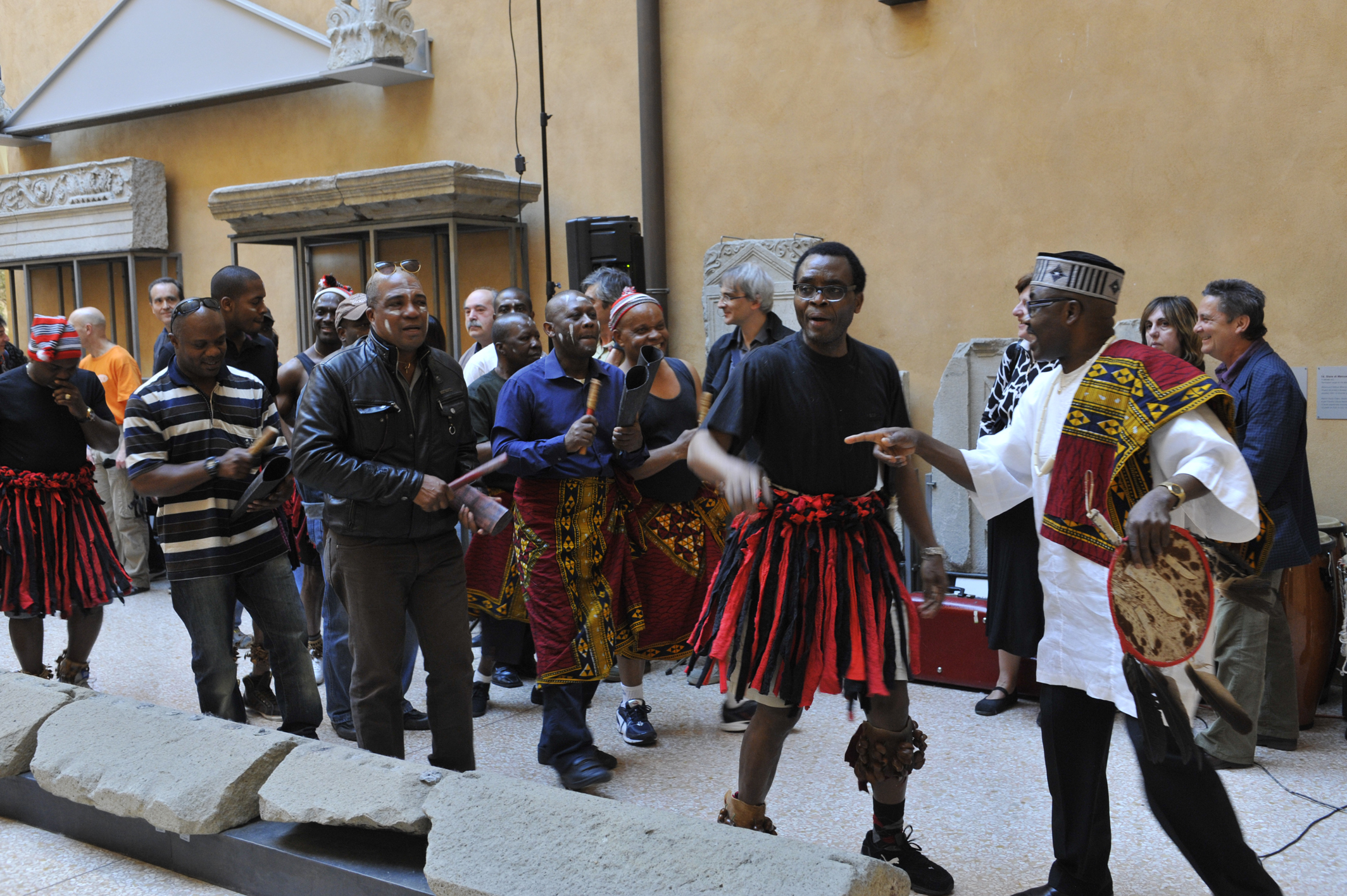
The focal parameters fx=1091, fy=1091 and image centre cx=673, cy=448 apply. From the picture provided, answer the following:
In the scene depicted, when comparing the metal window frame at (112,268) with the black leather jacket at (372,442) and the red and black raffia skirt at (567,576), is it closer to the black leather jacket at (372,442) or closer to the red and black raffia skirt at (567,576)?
the red and black raffia skirt at (567,576)

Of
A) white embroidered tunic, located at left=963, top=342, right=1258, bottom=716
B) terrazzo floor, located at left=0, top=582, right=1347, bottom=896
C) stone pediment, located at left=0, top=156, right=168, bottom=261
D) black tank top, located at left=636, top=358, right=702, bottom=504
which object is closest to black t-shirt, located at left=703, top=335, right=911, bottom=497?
white embroidered tunic, located at left=963, top=342, right=1258, bottom=716

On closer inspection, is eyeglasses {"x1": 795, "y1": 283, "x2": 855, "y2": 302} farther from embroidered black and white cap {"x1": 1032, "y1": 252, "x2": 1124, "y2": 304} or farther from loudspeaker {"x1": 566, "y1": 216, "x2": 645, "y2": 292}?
loudspeaker {"x1": 566, "y1": 216, "x2": 645, "y2": 292}

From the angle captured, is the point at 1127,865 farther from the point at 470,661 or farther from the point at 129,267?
the point at 129,267

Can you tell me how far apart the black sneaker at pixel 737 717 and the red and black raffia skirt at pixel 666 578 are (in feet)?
1.25

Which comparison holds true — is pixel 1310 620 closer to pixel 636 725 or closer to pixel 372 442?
pixel 636 725

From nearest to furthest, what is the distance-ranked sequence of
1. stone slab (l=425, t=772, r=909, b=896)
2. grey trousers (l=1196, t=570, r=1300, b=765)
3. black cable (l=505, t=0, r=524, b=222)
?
stone slab (l=425, t=772, r=909, b=896), grey trousers (l=1196, t=570, r=1300, b=765), black cable (l=505, t=0, r=524, b=222)

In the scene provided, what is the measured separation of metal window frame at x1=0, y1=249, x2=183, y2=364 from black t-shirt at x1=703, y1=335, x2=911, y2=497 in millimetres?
7736

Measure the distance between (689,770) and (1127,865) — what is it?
150 cm

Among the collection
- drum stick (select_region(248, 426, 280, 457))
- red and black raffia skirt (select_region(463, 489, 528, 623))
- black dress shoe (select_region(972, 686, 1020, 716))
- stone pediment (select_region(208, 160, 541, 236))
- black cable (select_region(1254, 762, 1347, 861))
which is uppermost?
stone pediment (select_region(208, 160, 541, 236))

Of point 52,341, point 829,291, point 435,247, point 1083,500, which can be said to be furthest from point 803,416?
point 435,247

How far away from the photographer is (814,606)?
2.81 m

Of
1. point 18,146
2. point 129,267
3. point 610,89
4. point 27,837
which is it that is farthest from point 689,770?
point 18,146

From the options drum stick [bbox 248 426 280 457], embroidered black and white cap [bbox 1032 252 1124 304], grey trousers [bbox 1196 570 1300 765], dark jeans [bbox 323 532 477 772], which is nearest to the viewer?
embroidered black and white cap [bbox 1032 252 1124 304]

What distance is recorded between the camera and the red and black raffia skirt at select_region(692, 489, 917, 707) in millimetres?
2799
